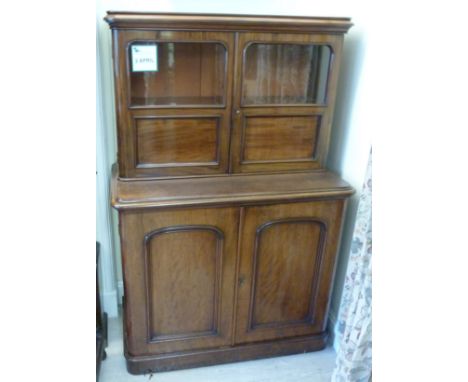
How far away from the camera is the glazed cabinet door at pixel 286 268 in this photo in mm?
1565

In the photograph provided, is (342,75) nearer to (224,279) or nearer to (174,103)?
(174,103)

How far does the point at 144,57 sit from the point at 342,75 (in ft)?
2.97

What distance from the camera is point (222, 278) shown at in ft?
5.27

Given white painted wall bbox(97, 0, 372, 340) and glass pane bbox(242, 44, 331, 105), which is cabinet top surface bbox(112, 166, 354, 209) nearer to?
white painted wall bbox(97, 0, 372, 340)

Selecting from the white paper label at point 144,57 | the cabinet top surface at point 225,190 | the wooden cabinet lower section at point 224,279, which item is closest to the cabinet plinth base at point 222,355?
the wooden cabinet lower section at point 224,279

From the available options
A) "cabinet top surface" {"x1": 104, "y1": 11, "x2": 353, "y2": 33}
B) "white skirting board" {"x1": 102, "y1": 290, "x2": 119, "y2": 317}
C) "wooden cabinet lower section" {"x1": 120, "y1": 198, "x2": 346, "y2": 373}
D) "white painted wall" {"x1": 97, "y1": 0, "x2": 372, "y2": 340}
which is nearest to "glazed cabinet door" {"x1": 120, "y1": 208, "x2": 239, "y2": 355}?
"wooden cabinet lower section" {"x1": 120, "y1": 198, "x2": 346, "y2": 373}

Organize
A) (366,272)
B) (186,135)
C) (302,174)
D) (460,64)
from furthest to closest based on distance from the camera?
(302,174) < (186,135) < (366,272) < (460,64)

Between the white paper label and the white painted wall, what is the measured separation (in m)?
0.31

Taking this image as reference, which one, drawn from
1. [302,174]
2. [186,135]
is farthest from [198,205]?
[302,174]

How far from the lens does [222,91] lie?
1.55 meters

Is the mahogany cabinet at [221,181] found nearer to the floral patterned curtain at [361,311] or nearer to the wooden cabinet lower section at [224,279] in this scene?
the wooden cabinet lower section at [224,279]

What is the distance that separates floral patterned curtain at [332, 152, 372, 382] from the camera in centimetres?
131
